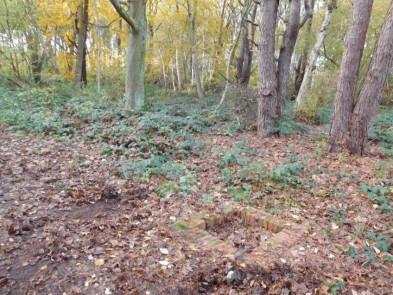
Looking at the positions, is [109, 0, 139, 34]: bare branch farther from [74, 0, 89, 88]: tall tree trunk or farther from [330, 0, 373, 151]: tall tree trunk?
[330, 0, 373, 151]: tall tree trunk

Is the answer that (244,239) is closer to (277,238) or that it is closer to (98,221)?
(277,238)

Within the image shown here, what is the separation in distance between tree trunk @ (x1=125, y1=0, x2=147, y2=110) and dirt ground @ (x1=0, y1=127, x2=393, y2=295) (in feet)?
14.1

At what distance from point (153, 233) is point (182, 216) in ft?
1.62

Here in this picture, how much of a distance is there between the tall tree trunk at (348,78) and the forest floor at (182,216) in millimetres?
466

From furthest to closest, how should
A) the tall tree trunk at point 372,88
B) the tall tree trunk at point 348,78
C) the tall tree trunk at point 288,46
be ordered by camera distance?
the tall tree trunk at point 288,46 → the tall tree trunk at point 348,78 → the tall tree trunk at point 372,88

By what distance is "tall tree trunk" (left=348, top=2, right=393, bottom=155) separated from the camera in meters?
5.52

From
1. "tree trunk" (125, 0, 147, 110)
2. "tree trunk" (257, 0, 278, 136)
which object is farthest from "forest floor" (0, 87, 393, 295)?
"tree trunk" (125, 0, 147, 110)

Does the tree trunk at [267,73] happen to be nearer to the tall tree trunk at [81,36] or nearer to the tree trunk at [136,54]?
the tree trunk at [136,54]

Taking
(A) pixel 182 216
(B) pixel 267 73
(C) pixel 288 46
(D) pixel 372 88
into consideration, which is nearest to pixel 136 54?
(B) pixel 267 73

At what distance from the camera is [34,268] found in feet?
9.42

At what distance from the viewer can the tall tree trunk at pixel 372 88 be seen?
217 inches

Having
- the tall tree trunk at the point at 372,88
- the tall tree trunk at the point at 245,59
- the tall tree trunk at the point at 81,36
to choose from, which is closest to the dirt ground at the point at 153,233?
the tall tree trunk at the point at 372,88

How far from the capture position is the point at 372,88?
5.77 m

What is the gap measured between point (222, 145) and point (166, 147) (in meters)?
1.24
